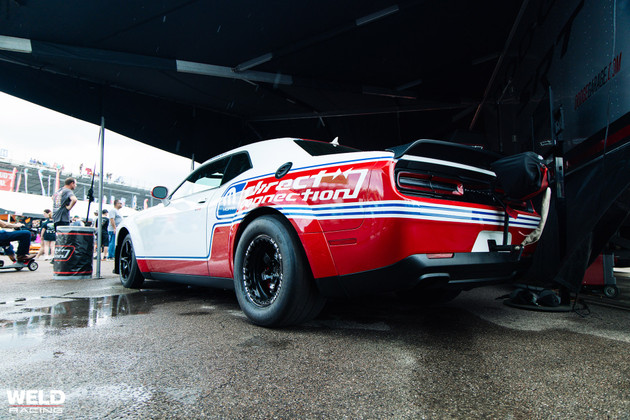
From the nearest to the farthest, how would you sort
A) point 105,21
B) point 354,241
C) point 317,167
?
1. point 354,241
2. point 317,167
3. point 105,21

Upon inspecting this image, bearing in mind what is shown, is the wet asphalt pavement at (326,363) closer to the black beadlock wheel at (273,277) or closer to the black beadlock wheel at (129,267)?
the black beadlock wheel at (273,277)

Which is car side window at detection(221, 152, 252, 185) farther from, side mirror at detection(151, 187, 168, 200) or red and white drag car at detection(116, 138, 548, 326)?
side mirror at detection(151, 187, 168, 200)

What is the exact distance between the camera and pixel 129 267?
15.2 feet

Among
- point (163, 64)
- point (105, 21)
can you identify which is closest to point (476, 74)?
point (163, 64)

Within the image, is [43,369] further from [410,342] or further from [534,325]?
[534,325]

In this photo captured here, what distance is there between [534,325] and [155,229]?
3595 millimetres

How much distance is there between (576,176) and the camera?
3314 mm

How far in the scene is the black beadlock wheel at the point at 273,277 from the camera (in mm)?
2289

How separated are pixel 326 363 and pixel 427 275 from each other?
0.69 metres

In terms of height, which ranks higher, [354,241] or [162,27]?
[162,27]

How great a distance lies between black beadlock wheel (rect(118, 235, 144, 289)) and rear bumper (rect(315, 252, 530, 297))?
3.14m

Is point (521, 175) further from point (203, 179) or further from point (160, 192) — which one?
point (160, 192)

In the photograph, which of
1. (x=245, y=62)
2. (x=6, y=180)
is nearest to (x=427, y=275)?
(x=245, y=62)

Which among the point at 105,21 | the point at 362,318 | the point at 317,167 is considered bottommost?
the point at 362,318
